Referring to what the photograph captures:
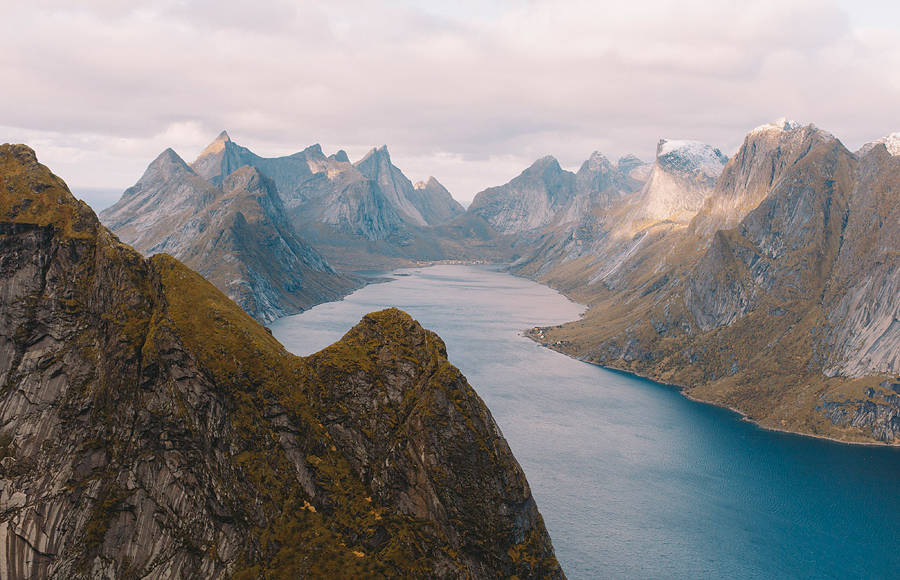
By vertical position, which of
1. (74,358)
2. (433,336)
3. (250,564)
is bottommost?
(250,564)

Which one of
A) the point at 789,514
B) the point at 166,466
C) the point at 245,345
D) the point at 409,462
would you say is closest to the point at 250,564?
the point at 166,466

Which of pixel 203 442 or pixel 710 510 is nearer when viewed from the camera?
pixel 203 442

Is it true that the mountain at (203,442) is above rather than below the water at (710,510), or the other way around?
above

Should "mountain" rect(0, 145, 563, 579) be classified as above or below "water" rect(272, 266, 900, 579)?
above

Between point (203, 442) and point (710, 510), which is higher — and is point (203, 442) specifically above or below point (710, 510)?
above

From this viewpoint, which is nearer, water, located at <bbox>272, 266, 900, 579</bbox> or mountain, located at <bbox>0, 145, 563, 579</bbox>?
mountain, located at <bbox>0, 145, 563, 579</bbox>

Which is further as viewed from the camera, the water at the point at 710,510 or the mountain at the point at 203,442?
the water at the point at 710,510

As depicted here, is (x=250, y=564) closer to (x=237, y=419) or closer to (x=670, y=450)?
(x=237, y=419)

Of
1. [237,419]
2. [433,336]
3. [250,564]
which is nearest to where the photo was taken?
[250,564]
